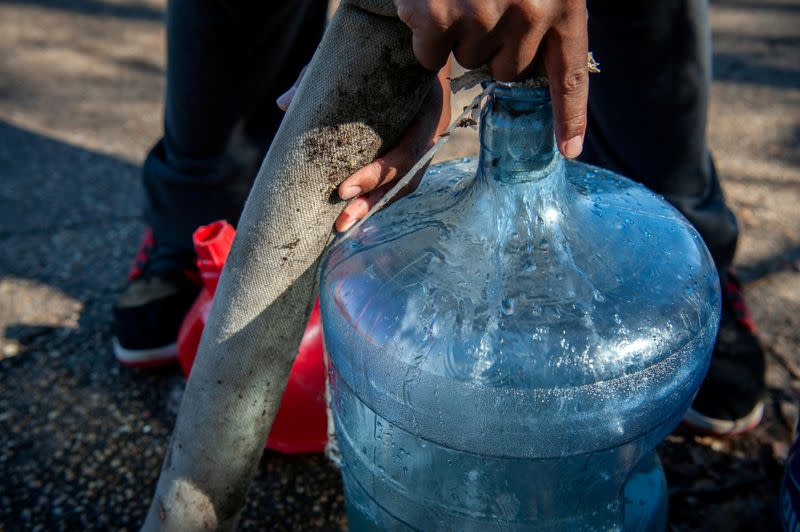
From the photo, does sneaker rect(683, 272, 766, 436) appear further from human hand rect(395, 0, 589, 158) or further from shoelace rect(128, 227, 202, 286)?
shoelace rect(128, 227, 202, 286)

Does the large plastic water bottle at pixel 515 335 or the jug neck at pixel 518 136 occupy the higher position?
the jug neck at pixel 518 136

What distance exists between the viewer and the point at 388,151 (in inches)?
44.4

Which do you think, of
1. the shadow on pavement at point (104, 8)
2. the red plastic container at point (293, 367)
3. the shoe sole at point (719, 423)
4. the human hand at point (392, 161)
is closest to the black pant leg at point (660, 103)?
the shoe sole at point (719, 423)

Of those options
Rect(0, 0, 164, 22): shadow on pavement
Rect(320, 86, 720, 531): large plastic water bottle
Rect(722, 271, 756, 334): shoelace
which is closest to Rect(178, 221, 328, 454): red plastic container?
Rect(320, 86, 720, 531): large plastic water bottle

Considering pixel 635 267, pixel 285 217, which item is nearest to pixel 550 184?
pixel 635 267

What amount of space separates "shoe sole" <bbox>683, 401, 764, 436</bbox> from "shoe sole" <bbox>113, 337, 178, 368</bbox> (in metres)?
1.32

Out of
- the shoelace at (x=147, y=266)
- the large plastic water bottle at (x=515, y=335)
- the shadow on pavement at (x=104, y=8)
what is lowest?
the shoelace at (x=147, y=266)

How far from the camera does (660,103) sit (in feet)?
5.35

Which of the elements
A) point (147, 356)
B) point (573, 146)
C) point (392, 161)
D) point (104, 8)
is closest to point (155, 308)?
point (147, 356)

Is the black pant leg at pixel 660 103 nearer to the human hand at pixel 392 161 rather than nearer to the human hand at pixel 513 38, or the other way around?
the human hand at pixel 392 161

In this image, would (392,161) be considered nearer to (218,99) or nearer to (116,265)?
(218,99)

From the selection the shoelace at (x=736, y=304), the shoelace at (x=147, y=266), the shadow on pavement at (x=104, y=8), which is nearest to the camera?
the shoelace at (x=736, y=304)

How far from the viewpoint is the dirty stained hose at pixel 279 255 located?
1029mm

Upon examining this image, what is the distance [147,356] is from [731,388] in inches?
58.0
